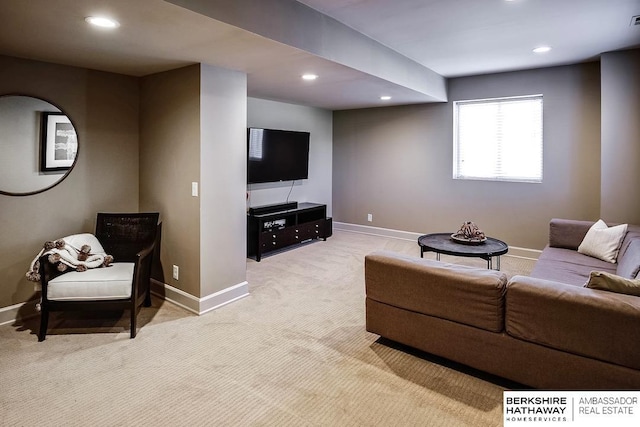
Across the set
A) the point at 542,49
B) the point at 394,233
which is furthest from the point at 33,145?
the point at 394,233

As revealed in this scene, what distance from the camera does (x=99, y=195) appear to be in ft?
12.2

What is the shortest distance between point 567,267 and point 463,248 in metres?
0.86

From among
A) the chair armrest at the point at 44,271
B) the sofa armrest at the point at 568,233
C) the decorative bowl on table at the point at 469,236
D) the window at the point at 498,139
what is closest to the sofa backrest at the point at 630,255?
the sofa armrest at the point at 568,233

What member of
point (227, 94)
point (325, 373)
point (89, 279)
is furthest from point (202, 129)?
point (325, 373)

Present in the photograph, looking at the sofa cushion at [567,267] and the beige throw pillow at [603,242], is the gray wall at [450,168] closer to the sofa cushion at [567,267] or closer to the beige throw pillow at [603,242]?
the beige throw pillow at [603,242]

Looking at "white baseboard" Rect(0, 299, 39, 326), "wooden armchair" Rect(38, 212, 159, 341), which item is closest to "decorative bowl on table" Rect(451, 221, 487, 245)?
"wooden armchair" Rect(38, 212, 159, 341)

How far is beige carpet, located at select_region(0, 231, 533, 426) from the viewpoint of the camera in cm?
207

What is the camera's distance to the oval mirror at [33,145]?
3.13 metres

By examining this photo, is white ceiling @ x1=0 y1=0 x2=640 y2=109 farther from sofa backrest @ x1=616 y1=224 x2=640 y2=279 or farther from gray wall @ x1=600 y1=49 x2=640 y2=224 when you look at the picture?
sofa backrest @ x1=616 y1=224 x2=640 y2=279

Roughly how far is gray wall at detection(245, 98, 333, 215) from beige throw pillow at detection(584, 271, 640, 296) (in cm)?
442

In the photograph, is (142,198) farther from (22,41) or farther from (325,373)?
(325,373)

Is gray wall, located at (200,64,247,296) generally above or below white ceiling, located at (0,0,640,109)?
below

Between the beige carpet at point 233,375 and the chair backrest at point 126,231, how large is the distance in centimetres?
60

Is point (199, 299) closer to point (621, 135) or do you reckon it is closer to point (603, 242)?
point (603, 242)
